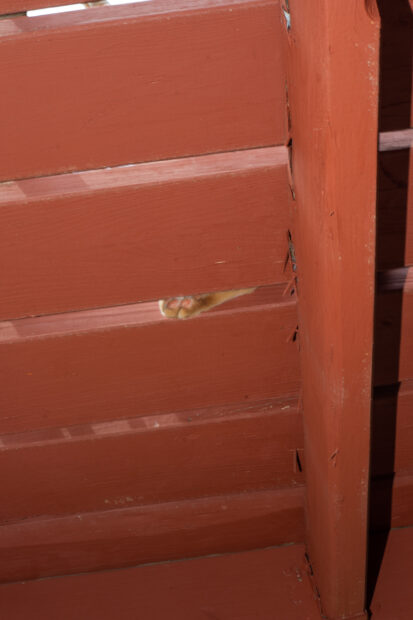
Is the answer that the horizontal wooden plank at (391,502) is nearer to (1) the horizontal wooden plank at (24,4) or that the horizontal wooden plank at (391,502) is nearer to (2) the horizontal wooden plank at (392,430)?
(2) the horizontal wooden plank at (392,430)

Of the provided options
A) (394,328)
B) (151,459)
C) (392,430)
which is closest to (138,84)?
(394,328)

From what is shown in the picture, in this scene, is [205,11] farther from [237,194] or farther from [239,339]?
[239,339]

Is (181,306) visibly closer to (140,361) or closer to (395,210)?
(140,361)

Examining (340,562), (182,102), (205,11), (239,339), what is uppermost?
(205,11)

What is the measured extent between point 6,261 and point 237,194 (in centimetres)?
48

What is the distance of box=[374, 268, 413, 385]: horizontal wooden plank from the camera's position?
129cm

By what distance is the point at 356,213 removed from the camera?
0.95 metres

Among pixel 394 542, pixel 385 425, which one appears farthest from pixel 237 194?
pixel 394 542

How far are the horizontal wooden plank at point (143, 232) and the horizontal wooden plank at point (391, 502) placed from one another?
84 cm

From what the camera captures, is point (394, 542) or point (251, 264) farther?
point (394, 542)

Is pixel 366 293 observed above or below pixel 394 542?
above

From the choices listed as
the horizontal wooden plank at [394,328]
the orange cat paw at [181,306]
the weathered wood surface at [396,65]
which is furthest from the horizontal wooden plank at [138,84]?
the horizontal wooden plank at [394,328]

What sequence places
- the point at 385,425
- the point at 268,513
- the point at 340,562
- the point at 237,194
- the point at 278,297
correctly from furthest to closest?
the point at 268,513 → the point at 385,425 → the point at 340,562 → the point at 278,297 → the point at 237,194

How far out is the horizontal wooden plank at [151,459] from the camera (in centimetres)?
152
